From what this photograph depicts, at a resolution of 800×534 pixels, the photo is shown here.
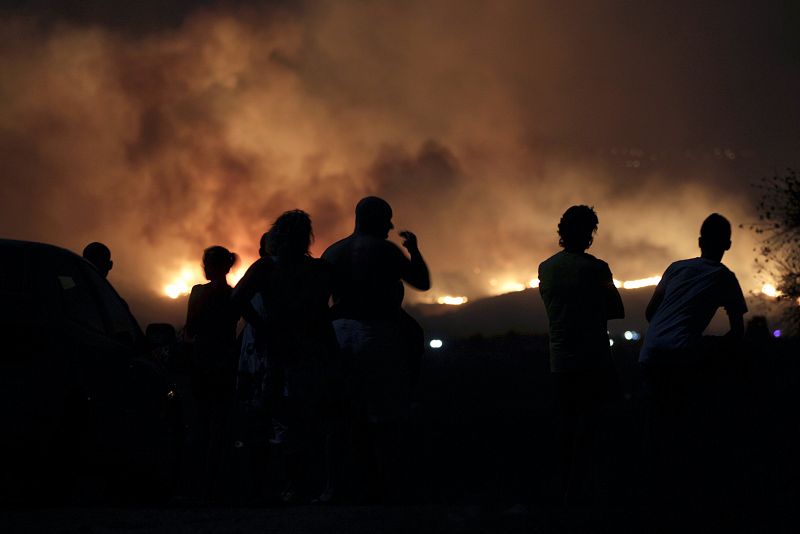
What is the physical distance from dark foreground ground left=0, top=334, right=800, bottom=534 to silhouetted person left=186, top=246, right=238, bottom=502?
1.19 ft

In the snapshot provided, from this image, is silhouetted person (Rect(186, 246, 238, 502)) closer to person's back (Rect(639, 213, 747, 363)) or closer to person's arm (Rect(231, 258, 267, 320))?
person's arm (Rect(231, 258, 267, 320))

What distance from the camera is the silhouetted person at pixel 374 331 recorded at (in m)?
9.14

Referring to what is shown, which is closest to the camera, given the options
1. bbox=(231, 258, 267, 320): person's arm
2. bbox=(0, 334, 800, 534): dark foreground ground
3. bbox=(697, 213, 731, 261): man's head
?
bbox=(0, 334, 800, 534): dark foreground ground

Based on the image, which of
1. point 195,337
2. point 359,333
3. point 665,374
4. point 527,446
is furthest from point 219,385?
point 527,446

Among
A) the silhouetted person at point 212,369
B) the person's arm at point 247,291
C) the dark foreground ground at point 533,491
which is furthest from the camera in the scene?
the silhouetted person at point 212,369

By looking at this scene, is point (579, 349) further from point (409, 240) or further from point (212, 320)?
point (212, 320)

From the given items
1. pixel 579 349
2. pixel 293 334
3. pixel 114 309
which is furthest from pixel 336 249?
pixel 579 349

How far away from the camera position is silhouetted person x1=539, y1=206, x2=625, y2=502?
920 cm

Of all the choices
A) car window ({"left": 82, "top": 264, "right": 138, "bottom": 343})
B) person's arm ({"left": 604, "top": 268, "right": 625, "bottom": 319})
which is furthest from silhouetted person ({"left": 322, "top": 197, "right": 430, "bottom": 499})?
car window ({"left": 82, "top": 264, "right": 138, "bottom": 343})

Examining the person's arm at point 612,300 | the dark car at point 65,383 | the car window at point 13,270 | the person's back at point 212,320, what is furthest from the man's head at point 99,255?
the person's arm at point 612,300

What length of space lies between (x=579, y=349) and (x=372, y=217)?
1.54m

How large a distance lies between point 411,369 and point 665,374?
1.59 metres

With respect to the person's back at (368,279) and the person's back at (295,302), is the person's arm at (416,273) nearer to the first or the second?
the person's back at (368,279)

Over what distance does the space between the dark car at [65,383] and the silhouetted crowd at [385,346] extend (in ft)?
2.34
